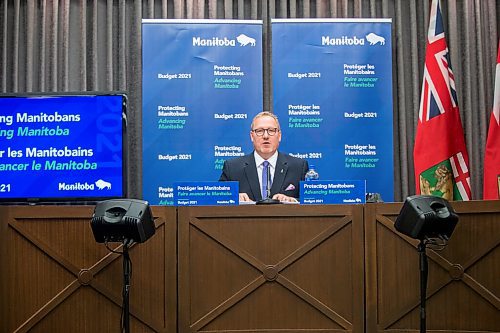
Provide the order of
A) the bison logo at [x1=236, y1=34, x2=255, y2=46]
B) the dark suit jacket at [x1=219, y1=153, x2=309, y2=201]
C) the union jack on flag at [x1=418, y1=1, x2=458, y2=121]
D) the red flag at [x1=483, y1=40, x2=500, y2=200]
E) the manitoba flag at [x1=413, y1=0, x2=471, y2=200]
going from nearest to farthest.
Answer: the dark suit jacket at [x1=219, y1=153, x2=309, y2=201] < the red flag at [x1=483, y1=40, x2=500, y2=200] < the manitoba flag at [x1=413, y1=0, x2=471, y2=200] < the union jack on flag at [x1=418, y1=1, x2=458, y2=121] < the bison logo at [x1=236, y1=34, x2=255, y2=46]

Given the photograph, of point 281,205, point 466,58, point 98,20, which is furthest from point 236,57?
point 281,205

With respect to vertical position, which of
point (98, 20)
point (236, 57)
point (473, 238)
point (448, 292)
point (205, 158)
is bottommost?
point (448, 292)

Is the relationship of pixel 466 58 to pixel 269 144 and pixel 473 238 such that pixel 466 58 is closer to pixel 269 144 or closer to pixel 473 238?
pixel 269 144

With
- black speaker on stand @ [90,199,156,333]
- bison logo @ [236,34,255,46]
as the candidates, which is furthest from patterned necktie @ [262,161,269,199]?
bison logo @ [236,34,255,46]

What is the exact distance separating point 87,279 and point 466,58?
3.74m

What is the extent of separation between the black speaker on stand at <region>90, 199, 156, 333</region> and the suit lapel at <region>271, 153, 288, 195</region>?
4.30 feet

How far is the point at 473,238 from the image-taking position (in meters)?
3.13

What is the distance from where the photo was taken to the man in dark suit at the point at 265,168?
414 centimetres

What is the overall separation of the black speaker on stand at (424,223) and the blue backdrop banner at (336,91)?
A: 2.36 metres

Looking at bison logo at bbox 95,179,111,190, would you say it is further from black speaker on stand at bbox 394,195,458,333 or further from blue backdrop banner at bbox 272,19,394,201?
blue backdrop banner at bbox 272,19,394,201

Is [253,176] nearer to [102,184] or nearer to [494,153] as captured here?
[102,184]

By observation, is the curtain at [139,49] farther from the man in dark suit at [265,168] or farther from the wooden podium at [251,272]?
the wooden podium at [251,272]

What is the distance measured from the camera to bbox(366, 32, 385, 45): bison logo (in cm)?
534

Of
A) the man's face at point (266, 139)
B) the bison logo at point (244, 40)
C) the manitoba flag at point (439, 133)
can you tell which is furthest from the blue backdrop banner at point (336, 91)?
the man's face at point (266, 139)
